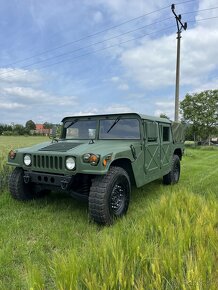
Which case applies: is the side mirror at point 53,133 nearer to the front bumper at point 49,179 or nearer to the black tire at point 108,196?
the front bumper at point 49,179

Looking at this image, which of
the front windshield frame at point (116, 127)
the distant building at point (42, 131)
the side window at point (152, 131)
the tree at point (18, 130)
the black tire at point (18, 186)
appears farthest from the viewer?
the tree at point (18, 130)

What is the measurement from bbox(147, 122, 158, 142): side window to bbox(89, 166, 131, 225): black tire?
4.39ft

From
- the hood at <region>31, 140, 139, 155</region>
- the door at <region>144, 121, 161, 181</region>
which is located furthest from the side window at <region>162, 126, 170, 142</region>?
the hood at <region>31, 140, 139, 155</region>

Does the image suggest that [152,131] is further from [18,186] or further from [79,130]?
[18,186]

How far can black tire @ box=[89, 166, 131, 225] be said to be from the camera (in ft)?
12.9

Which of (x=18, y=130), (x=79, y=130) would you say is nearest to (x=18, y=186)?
(x=79, y=130)

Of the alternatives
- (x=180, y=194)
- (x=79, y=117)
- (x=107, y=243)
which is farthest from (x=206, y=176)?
(x=107, y=243)

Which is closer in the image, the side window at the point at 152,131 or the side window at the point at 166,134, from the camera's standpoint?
the side window at the point at 152,131

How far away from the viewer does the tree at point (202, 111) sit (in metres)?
26.6

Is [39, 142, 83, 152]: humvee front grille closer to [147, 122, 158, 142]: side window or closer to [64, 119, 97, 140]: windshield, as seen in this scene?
[64, 119, 97, 140]: windshield

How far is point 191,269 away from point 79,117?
157 inches

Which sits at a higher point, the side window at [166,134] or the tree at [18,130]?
the tree at [18,130]

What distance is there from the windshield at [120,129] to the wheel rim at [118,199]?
3.73 feet

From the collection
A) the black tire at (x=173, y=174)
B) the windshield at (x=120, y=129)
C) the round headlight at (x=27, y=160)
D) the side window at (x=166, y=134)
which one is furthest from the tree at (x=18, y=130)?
the round headlight at (x=27, y=160)
